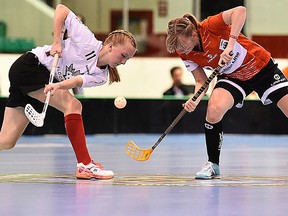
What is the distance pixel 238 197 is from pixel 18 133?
1952mm

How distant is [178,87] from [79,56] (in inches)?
270

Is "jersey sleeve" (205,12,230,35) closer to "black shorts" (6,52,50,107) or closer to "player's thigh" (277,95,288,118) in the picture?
"player's thigh" (277,95,288,118)

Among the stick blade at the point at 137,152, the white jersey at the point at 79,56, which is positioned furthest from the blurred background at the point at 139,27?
the white jersey at the point at 79,56

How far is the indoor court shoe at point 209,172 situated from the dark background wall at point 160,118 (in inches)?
225

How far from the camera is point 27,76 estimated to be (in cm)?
609

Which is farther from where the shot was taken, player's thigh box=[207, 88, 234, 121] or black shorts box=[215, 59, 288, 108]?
black shorts box=[215, 59, 288, 108]

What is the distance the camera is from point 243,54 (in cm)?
623

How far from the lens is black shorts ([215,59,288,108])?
630 centimetres

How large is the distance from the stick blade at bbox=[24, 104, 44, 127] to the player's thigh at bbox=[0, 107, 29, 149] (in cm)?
30

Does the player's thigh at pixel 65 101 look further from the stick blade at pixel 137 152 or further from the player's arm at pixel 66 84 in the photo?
the stick blade at pixel 137 152

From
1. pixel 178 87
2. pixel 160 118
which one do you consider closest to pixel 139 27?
pixel 178 87

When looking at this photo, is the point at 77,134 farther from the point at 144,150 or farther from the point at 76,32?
the point at 144,150

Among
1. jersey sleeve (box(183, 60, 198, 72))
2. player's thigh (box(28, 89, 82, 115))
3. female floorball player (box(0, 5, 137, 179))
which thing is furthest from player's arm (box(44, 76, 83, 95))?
jersey sleeve (box(183, 60, 198, 72))

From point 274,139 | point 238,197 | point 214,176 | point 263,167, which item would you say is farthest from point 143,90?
point 238,197
